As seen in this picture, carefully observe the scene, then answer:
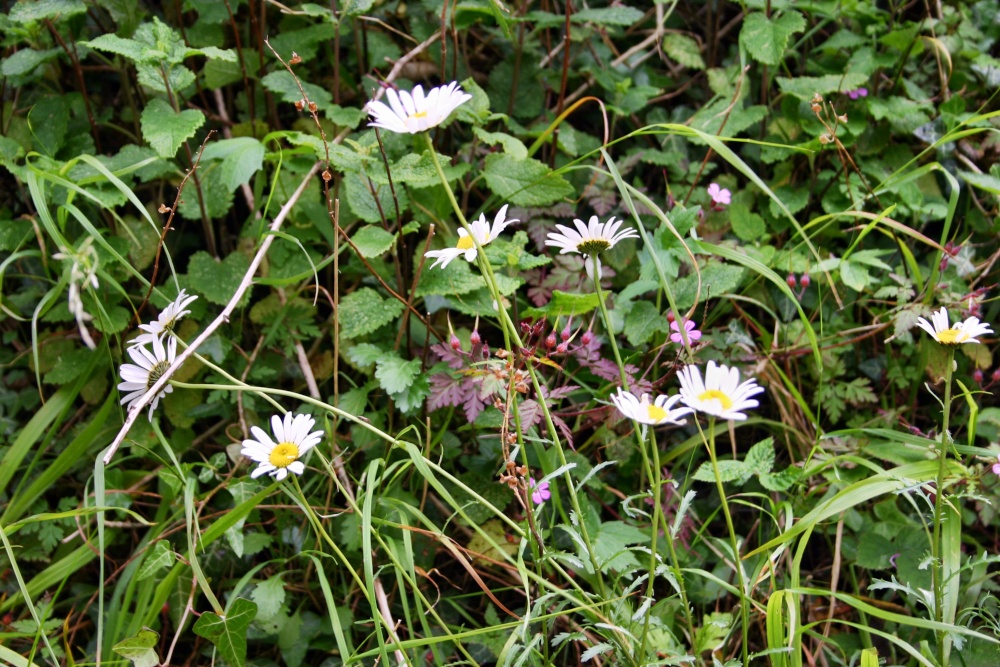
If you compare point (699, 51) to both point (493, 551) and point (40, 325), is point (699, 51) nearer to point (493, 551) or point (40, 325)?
point (493, 551)

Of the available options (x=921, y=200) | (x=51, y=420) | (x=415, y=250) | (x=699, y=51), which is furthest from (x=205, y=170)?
(x=921, y=200)

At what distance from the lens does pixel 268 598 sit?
125 centimetres

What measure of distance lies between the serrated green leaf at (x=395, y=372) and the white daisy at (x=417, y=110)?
17.5 inches

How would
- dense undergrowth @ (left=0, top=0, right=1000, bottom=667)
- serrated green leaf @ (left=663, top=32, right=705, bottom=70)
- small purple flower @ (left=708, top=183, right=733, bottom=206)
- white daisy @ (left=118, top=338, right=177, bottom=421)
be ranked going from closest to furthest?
white daisy @ (left=118, top=338, right=177, bottom=421), dense undergrowth @ (left=0, top=0, right=1000, bottom=667), small purple flower @ (left=708, top=183, right=733, bottom=206), serrated green leaf @ (left=663, top=32, right=705, bottom=70)

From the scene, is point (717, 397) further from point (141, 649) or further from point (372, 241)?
point (141, 649)

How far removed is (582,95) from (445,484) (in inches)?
38.5

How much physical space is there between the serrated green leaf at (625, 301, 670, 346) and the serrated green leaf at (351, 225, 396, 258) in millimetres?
454

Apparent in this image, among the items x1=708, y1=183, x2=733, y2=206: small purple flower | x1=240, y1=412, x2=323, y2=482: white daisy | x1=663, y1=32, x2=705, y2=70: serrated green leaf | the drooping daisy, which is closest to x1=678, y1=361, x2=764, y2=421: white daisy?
the drooping daisy

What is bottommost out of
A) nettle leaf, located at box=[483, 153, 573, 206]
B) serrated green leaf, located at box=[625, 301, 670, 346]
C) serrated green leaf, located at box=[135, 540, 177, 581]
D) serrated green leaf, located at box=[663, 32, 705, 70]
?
serrated green leaf, located at box=[135, 540, 177, 581]

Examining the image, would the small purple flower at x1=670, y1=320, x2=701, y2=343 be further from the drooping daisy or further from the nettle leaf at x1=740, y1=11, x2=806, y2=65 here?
the nettle leaf at x1=740, y1=11, x2=806, y2=65

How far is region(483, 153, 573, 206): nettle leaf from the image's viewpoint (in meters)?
1.48

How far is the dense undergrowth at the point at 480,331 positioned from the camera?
48.7 inches

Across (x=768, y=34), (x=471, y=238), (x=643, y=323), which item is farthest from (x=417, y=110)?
(x=768, y=34)

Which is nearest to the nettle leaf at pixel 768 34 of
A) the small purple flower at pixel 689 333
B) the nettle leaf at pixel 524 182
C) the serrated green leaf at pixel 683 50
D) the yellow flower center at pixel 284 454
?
the serrated green leaf at pixel 683 50
